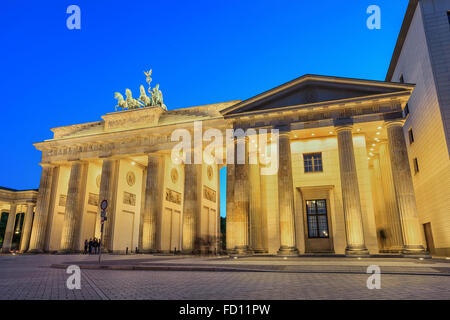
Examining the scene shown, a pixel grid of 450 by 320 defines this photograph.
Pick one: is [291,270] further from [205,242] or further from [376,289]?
[205,242]

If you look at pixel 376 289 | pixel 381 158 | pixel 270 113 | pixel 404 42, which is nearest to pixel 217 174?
pixel 270 113

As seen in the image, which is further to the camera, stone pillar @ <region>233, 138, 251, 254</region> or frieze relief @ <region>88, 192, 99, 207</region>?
frieze relief @ <region>88, 192, 99, 207</region>

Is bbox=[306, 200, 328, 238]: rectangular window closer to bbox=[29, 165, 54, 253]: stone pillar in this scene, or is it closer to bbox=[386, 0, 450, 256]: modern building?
bbox=[386, 0, 450, 256]: modern building

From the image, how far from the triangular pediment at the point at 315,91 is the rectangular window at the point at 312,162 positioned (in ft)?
17.8

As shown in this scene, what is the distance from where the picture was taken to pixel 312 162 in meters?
27.2

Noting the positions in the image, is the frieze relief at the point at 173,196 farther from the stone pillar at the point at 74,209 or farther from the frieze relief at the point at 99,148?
the stone pillar at the point at 74,209

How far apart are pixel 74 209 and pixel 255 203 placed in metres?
21.2

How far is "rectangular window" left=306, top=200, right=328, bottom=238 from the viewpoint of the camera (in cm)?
2583

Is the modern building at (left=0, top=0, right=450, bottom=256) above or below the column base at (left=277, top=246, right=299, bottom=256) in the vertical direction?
above

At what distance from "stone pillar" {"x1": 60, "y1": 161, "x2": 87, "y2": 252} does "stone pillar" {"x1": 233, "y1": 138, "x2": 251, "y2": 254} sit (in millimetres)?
20449

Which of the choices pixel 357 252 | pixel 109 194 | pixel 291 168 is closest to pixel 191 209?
pixel 109 194

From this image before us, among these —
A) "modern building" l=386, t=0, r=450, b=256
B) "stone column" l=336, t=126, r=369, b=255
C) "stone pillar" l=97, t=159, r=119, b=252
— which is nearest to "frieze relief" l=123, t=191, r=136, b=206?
"stone pillar" l=97, t=159, r=119, b=252
